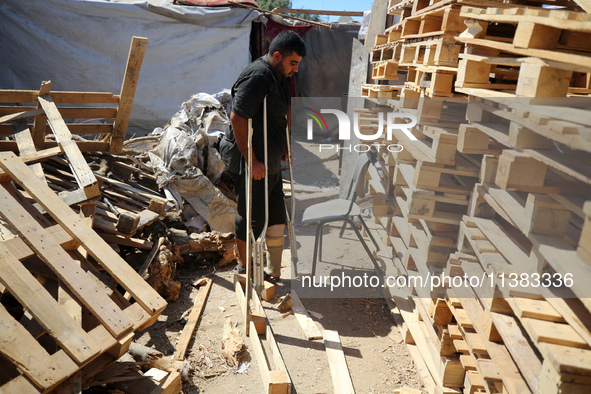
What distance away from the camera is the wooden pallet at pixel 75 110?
4.76m

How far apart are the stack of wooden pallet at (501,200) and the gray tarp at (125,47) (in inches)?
270

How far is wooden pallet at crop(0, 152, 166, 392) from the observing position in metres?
2.45

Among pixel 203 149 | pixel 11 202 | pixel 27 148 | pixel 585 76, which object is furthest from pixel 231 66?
pixel 585 76

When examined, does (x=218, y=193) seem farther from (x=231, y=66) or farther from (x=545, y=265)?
(x=231, y=66)

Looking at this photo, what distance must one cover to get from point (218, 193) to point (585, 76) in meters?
4.14

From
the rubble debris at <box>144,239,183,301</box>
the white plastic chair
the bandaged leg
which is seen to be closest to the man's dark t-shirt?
the bandaged leg

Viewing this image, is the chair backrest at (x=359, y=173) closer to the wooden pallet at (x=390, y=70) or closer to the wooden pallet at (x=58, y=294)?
the wooden pallet at (x=390, y=70)

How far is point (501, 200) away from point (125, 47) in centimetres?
943

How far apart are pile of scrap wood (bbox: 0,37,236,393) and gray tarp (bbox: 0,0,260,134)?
4.70 meters

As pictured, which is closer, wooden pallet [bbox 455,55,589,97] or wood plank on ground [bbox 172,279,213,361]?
wooden pallet [bbox 455,55,589,97]

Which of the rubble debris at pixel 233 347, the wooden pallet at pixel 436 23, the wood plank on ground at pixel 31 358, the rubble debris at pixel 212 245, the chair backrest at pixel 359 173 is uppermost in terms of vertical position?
the wooden pallet at pixel 436 23

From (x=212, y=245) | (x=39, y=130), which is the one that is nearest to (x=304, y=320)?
(x=212, y=245)

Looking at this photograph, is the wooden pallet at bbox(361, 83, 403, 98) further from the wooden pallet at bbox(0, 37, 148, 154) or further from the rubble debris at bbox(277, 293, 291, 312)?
the wooden pallet at bbox(0, 37, 148, 154)

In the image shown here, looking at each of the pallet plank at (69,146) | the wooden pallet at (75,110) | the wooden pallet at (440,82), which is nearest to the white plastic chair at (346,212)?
the wooden pallet at (440,82)
